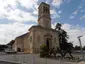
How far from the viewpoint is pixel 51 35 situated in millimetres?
58656

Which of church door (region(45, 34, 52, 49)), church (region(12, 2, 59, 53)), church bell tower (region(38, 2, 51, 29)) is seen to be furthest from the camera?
church bell tower (region(38, 2, 51, 29))

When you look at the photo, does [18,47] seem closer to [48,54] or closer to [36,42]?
[36,42]

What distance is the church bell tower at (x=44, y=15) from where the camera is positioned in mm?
59500

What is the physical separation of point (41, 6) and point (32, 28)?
38.7 feet

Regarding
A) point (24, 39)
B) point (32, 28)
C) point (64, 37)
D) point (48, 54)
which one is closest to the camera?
point (48, 54)

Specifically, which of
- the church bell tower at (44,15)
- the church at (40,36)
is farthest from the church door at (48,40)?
the church bell tower at (44,15)

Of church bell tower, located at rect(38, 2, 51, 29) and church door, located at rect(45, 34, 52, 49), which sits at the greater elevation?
church bell tower, located at rect(38, 2, 51, 29)

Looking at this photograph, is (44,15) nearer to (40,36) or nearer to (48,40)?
(40,36)

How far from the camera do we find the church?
5425 cm

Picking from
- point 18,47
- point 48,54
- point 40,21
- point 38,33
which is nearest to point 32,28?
point 38,33

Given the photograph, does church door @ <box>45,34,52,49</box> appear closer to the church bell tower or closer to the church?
the church

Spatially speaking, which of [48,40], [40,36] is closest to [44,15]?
[40,36]

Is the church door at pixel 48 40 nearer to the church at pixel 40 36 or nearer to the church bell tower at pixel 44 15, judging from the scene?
the church at pixel 40 36

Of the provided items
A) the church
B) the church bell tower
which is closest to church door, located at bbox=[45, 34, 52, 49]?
the church
